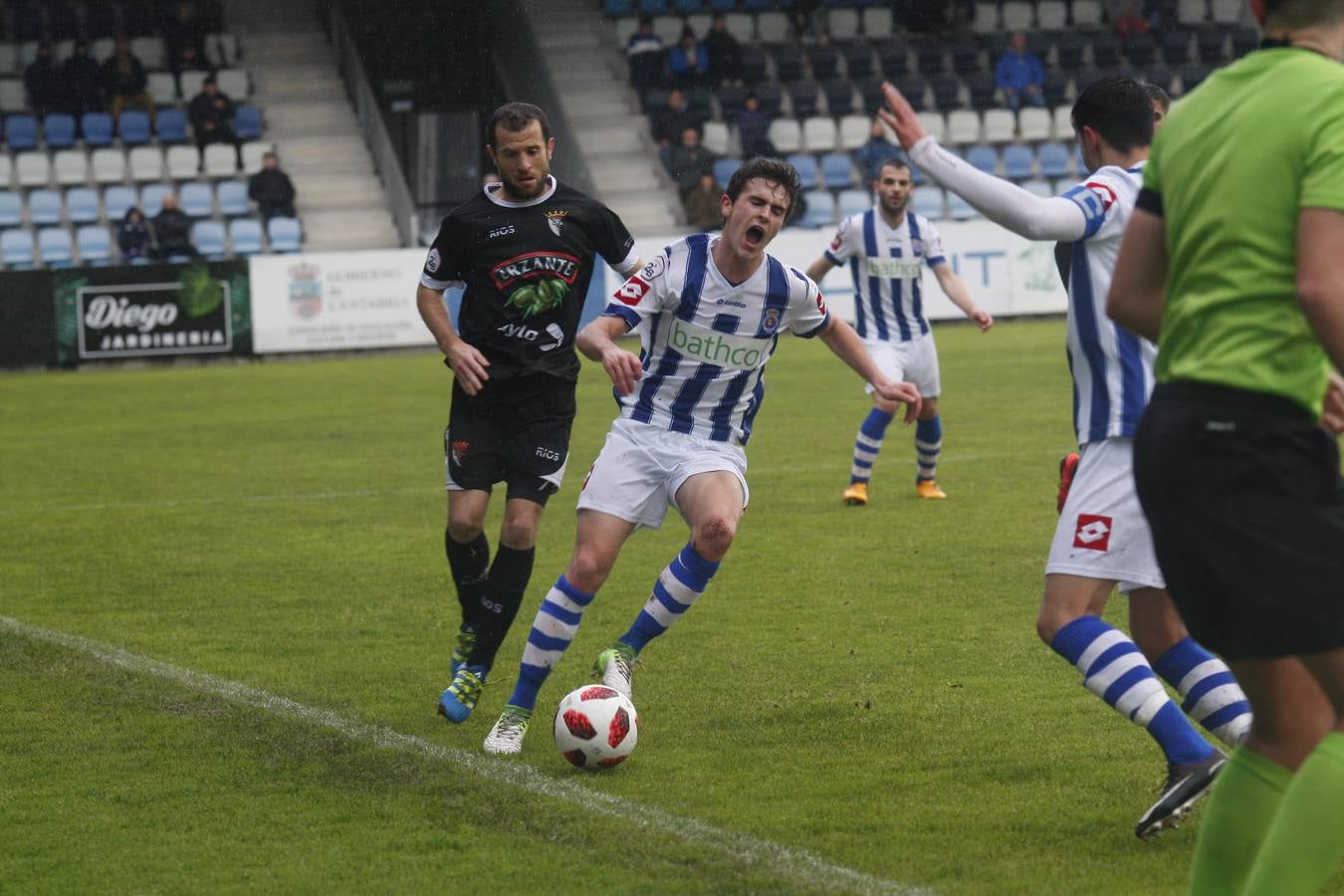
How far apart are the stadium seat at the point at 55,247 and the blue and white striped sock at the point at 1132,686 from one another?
77.8 feet

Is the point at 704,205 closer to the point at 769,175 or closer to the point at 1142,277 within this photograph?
the point at 769,175

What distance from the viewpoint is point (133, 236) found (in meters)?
24.5

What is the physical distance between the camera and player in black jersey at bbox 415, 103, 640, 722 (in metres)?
6.10

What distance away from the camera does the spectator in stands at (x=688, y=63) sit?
30.0 metres

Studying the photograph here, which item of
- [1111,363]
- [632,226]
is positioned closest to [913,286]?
[1111,363]

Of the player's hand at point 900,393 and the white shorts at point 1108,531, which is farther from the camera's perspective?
the player's hand at point 900,393

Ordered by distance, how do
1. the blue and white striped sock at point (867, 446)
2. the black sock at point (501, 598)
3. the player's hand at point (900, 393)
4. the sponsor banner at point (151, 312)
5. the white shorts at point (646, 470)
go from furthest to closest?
the sponsor banner at point (151, 312) < the blue and white striped sock at point (867, 446) < the black sock at point (501, 598) < the white shorts at point (646, 470) < the player's hand at point (900, 393)

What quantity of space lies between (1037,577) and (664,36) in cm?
2511

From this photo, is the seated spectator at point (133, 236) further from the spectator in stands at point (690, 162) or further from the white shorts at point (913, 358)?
the white shorts at point (913, 358)

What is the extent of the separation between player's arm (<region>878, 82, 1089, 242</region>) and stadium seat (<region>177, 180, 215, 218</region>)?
79.8 feet

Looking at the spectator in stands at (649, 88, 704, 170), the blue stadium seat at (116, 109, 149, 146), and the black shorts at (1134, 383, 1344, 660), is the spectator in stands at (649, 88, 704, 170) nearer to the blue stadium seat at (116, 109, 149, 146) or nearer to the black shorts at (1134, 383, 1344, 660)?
the blue stadium seat at (116, 109, 149, 146)

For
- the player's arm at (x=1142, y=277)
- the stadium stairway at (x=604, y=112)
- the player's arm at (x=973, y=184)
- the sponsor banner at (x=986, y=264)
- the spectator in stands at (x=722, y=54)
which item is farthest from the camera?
the spectator in stands at (x=722, y=54)

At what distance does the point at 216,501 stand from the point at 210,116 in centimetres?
1729

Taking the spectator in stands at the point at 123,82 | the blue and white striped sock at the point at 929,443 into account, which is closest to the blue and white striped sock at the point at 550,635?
the blue and white striped sock at the point at 929,443
